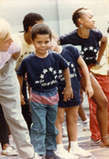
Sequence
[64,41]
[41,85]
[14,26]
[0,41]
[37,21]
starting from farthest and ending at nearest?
1. [14,26]
2. [64,41]
3. [37,21]
4. [41,85]
5. [0,41]

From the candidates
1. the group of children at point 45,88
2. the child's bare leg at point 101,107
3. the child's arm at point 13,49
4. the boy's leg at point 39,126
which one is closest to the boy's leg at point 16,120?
the group of children at point 45,88

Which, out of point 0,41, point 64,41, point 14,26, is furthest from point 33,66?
point 14,26

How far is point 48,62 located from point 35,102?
280mm

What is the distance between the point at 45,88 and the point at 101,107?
71 centimetres

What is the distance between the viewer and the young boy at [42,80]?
3.08m

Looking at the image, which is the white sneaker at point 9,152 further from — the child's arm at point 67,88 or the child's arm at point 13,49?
the child's arm at point 13,49

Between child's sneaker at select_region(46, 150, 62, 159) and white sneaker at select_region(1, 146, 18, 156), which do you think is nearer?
child's sneaker at select_region(46, 150, 62, 159)

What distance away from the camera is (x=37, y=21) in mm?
3418

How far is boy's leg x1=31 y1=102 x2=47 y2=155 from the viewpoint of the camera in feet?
10.1

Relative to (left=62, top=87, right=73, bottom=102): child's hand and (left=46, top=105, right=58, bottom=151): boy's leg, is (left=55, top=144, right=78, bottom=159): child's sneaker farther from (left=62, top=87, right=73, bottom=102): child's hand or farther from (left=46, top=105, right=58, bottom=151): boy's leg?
(left=62, top=87, right=73, bottom=102): child's hand

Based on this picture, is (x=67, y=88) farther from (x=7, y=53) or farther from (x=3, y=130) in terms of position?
(x=3, y=130)

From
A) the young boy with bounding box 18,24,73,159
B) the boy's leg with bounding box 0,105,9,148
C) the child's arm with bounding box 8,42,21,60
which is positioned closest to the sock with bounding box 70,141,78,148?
the young boy with bounding box 18,24,73,159

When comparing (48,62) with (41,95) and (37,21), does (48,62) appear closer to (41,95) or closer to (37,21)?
(41,95)

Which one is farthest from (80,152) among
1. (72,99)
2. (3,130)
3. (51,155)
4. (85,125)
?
(85,125)
